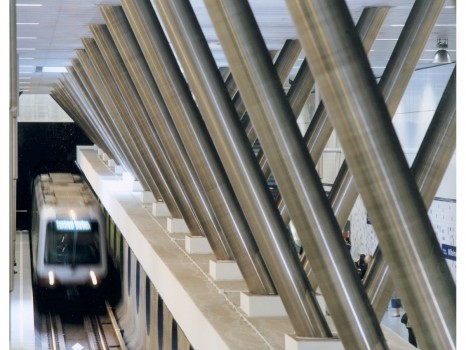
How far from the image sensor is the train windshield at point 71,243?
3108cm

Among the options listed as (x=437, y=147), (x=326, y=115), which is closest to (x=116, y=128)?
(x=326, y=115)

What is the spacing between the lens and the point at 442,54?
20.5 meters

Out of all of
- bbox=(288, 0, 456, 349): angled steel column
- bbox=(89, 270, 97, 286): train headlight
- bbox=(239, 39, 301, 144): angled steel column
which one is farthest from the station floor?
bbox=(288, 0, 456, 349): angled steel column

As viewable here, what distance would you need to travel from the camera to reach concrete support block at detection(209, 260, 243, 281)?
14.9 meters

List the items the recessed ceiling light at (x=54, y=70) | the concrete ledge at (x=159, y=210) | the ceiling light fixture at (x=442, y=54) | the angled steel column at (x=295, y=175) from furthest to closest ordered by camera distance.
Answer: the recessed ceiling light at (x=54, y=70) → the concrete ledge at (x=159, y=210) → the ceiling light fixture at (x=442, y=54) → the angled steel column at (x=295, y=175)

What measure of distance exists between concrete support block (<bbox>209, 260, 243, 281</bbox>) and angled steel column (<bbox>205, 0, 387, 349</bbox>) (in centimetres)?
622

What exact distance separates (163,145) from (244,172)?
757 centimetres

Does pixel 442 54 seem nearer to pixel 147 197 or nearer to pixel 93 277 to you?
pixel 147 197

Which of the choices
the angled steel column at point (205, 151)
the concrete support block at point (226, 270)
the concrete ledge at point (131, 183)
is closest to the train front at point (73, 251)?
the concrete ledge at point (131, 183)

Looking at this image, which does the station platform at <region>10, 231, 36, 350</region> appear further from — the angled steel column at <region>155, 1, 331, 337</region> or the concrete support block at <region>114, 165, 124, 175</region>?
the angled steel column at <region>155, 1, 331, 337</region>

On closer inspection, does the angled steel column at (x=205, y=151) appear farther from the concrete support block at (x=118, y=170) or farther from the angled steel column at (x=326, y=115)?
the concrete support block at (x=118, y=170)

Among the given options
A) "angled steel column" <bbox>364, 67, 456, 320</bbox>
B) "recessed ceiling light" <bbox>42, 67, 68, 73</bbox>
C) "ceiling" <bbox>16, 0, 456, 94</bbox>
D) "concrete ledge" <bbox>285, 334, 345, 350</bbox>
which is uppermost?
"recessed ceiling light" <bbox>42, 67, 68, 73</bbox>

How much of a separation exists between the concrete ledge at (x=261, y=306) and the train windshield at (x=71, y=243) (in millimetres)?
19821
